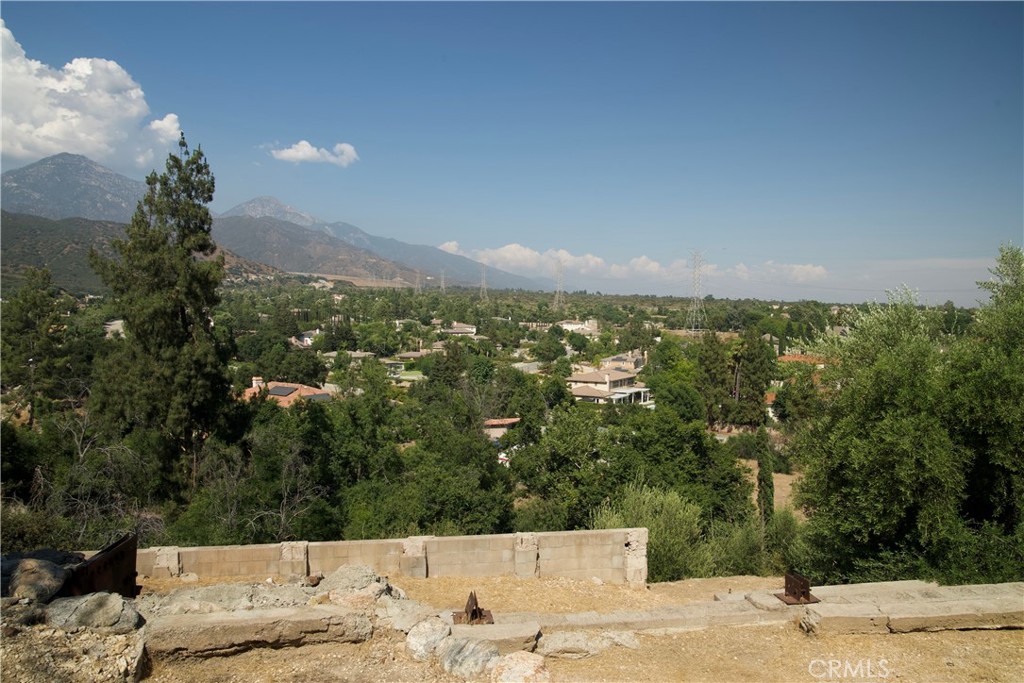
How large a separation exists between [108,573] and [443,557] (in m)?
4.67

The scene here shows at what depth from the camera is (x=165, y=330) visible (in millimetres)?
17938

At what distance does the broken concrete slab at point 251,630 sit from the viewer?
6.01m

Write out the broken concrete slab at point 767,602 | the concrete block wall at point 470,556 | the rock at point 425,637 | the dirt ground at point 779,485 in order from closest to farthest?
the rock at point 425,637
the broken concrete slab at point 767,602
the concrete block wall at point 470,556
the dirt ground at point 779,485

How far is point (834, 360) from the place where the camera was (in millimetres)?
15141

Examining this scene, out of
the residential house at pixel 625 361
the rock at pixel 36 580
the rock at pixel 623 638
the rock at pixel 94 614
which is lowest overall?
the residential house at pixel 625 361

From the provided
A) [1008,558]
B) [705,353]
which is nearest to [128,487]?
[1008,558]

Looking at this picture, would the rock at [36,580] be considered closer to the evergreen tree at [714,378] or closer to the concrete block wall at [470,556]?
the concrete block wall at [470,556]

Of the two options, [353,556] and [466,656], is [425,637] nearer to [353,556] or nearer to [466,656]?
[466,656]

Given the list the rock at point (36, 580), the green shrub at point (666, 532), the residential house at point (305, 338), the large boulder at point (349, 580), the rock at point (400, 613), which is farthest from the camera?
the residential house at point (305, 338)

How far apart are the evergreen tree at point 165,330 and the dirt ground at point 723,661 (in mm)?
13705

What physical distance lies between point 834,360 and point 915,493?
6.52 meters

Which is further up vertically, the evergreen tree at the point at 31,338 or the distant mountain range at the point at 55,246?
the distant mountain range at the point at 55,246

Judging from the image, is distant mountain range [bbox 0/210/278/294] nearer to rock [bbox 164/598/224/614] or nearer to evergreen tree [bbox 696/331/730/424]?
evergreen tree [bbox 696/331/730/424]

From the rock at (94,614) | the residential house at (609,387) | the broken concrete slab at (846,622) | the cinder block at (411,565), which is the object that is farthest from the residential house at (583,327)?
the rock at (94,614)
